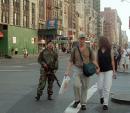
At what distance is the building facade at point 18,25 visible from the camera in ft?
211

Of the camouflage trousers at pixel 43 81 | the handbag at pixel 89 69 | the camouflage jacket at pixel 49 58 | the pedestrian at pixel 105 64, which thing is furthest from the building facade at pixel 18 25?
the handbag at pixel 89 69

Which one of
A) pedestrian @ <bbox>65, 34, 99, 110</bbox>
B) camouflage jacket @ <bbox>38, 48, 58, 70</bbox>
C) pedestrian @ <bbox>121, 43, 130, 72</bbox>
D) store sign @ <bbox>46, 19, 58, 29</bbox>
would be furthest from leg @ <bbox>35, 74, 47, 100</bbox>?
store sign @ <bbox>46, 19, 58, 29</bbox>

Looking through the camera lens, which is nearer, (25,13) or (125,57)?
(125,57)

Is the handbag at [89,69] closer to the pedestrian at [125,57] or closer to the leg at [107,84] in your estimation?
the leg at [107,84]

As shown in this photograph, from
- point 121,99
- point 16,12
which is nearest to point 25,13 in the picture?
point 16,12

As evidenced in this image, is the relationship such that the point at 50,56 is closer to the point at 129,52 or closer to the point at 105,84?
the point at 105,84

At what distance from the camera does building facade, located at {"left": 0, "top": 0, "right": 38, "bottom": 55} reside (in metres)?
64.3

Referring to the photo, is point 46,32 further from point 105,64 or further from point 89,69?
point 89,69

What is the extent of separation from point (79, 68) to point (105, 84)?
741 mm

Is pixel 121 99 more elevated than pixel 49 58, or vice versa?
pixel 49 58

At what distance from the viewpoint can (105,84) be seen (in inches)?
448

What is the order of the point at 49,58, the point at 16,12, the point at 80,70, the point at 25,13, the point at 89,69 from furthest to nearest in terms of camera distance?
1. the point at 25,13
2. the point at 16,12
3. the point at 49,58
4. the point at 80,70
5. the point at 89,69

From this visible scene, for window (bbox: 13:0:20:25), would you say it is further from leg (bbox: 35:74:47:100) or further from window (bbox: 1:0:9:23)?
leg (bbox: 35:74:47:100)

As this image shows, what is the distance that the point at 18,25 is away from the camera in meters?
69.6
